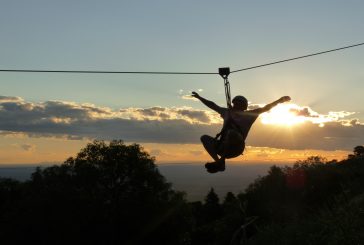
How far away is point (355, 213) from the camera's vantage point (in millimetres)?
18781

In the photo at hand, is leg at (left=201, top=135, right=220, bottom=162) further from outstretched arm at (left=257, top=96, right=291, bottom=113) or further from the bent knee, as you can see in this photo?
outstretched arm at (left=257, top=96, right=291, bottom=113)

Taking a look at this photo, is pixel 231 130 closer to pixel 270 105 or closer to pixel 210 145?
pixel 210 145

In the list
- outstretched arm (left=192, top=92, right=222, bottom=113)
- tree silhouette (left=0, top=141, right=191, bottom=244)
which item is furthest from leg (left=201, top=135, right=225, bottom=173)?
tree silhouette (left=0, top=141, right=191, bottom=244)

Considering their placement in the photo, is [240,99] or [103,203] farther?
[103,203]

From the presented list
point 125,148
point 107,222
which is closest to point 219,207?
point 125,148

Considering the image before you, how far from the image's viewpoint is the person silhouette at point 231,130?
9.20 m

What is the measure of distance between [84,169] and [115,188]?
9.94 ft

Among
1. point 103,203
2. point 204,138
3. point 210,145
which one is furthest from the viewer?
point 103,203

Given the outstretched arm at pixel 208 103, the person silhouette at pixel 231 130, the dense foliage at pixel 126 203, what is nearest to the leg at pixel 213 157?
the person silhouette at pixel 231 130

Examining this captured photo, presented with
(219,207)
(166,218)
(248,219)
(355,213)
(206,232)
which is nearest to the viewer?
(355,213)

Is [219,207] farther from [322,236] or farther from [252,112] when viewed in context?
[252,112]

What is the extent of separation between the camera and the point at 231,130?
9047mm

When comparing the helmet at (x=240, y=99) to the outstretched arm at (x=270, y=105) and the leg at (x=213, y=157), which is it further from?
the leg at (x=213, y=157)

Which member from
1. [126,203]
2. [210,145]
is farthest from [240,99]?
[126,203]
